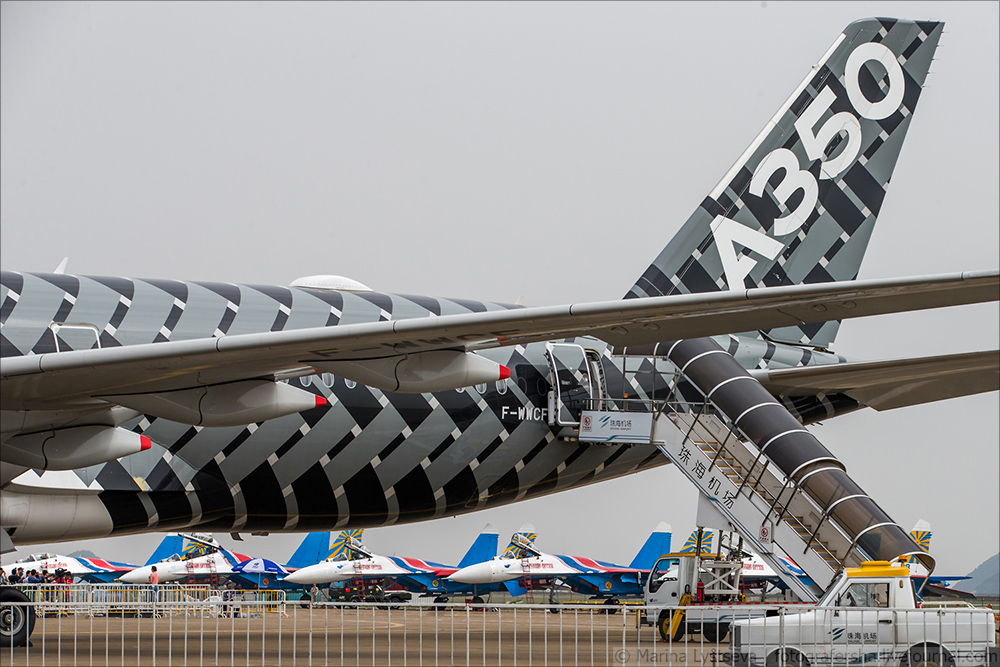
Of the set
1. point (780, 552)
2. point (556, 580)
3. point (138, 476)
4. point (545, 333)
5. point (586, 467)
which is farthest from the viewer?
point (556, 580)

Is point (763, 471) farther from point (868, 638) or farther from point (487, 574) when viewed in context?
point (487, 574)

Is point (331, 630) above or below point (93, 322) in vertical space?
below

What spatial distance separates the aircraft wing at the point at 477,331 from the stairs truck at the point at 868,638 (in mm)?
3470

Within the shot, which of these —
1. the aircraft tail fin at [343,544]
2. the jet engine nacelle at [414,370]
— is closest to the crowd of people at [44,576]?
the aircraft tail fin at [343,544]

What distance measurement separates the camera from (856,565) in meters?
14.5

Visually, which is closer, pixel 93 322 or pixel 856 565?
pixel 93 322

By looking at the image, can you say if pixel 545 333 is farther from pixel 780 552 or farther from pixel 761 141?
pixel 761 141

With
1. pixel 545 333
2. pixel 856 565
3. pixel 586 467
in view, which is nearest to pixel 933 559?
pixel 856 565

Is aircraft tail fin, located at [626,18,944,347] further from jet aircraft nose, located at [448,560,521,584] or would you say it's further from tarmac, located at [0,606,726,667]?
jet aircraft nose, located at [448,560,521,584]

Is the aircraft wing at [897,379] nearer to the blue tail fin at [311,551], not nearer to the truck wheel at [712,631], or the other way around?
the truck wheel at [712,631]

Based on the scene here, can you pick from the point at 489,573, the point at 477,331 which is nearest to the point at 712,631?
the point at 477,331

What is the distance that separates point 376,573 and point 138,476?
35.8 meters

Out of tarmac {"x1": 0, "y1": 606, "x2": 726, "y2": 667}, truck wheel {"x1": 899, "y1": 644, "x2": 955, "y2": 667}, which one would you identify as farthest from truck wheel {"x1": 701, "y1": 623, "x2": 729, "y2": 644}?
truck wheel {"x1": 899, "y1": 644, "x2": 955, "y2": 667}

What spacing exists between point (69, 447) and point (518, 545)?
124 ft
